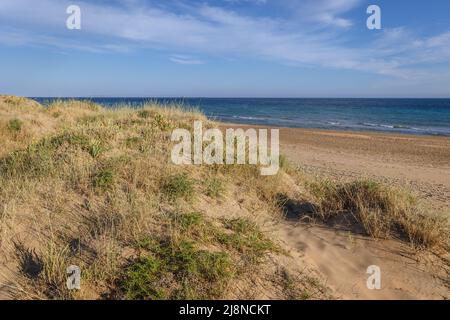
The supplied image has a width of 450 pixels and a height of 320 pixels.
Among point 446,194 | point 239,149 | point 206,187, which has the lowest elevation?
point 446,194

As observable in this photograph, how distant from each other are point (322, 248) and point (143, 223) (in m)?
2.70

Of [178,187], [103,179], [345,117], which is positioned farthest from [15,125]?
[345,117]

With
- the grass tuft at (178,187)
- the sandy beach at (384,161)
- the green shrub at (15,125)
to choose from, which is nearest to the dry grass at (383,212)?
the grass tuft at (178,187)

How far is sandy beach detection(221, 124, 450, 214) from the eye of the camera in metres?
10.9

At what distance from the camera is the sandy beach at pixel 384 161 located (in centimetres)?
1091

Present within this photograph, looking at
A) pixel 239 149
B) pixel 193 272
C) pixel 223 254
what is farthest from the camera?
pixel 239 149

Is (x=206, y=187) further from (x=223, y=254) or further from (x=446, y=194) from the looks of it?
(x=446, y=194)

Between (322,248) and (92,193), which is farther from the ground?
(92,193)

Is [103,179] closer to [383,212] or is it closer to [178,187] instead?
[178,187]

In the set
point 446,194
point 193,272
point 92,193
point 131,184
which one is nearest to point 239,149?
point 131,184

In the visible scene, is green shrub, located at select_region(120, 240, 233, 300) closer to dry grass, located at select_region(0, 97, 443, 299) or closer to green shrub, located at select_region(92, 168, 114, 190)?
dry grass, located at select_region(0, 97, 443, 299)

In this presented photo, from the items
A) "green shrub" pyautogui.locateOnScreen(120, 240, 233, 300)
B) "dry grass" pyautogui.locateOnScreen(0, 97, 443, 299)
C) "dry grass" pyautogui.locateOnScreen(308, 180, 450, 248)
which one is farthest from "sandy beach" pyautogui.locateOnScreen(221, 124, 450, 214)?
"green shrub" pyautogui.locateOnScreen(120, 240, 233, 300)

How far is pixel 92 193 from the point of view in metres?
5.72

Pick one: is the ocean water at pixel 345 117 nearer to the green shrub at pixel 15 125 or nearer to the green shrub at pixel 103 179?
the green shrub at pixel 15 125
